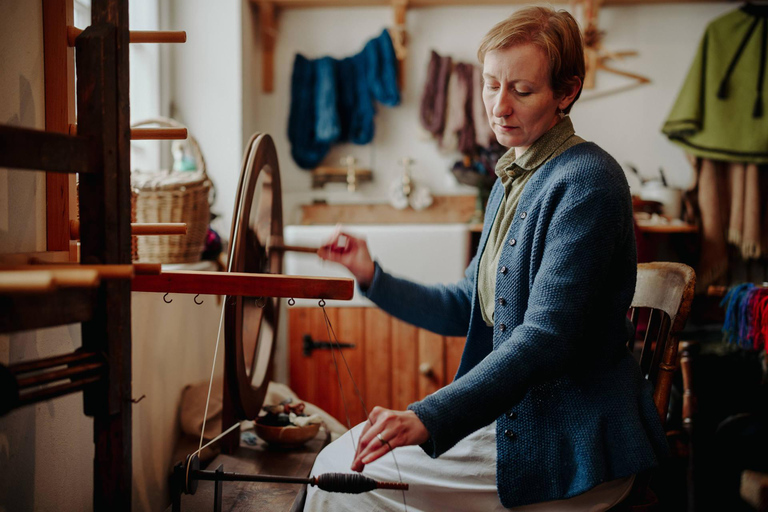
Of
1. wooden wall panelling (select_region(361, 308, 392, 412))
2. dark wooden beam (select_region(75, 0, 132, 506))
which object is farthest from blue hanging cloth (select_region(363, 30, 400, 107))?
dark wooden beam (select_region(75, 0, 132, 506))

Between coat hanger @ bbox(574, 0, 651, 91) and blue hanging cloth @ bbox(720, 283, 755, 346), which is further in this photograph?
coat hanger @ bbox(574, 0, 651, 91)

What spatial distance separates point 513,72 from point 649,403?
2.10ft

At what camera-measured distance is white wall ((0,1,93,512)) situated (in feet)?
3.89

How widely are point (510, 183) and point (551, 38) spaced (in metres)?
0.29

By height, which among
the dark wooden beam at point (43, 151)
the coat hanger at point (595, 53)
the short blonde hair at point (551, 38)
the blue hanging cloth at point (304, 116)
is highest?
the coat hanger at point (595, 53)

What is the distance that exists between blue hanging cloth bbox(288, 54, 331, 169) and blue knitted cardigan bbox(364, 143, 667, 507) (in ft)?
7.41

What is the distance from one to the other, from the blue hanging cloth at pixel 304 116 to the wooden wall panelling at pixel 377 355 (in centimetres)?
98

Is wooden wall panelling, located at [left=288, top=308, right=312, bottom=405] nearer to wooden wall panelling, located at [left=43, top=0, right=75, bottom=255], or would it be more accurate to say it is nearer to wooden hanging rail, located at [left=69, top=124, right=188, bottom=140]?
wooden wall panelling, located at [left=43, top=0, right=75, bottom=255]

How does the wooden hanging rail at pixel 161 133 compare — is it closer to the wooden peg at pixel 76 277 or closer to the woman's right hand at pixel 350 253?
the woman's right hand at pixel 350 253

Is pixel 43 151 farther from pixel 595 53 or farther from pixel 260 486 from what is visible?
pixel 595 53

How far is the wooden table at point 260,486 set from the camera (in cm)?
149

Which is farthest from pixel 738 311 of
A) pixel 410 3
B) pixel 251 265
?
pixel 410 3

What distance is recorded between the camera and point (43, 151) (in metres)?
0.77

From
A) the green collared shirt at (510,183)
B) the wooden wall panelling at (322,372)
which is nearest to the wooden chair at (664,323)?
the green collared shirt at (510,183)
